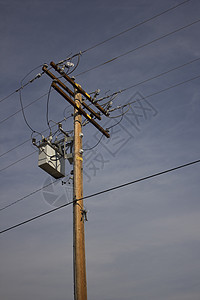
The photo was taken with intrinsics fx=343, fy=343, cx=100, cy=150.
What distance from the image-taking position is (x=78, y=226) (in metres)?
7.92

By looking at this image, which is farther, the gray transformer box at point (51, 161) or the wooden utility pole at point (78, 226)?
the gray transformer box at point (51, 161)

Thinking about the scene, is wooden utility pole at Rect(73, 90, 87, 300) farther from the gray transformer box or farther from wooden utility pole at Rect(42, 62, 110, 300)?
the gray transformer box

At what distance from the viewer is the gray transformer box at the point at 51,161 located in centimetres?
944

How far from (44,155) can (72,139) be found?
2.99 feet

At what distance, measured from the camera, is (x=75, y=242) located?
773 cm

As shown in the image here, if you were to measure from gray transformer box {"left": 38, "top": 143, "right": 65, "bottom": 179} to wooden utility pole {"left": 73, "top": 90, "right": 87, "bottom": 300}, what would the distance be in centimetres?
85

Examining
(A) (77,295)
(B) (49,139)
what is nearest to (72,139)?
(B) (49,139)

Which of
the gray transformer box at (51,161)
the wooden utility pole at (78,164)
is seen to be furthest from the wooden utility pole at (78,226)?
the gray transformer box at (51,161)

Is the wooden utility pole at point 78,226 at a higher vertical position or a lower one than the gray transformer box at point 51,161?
lower

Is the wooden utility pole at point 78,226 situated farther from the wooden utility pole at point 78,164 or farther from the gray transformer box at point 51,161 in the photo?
the gray transformer box at point 51,161

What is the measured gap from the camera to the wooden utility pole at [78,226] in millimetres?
7272

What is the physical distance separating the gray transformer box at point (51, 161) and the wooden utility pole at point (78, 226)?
2.80ft

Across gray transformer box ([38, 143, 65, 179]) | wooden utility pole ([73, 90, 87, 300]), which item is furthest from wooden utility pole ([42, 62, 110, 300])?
gray transformer box ([38, 143, 65, 179])

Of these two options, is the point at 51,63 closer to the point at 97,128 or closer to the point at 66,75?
the point at 66,75
